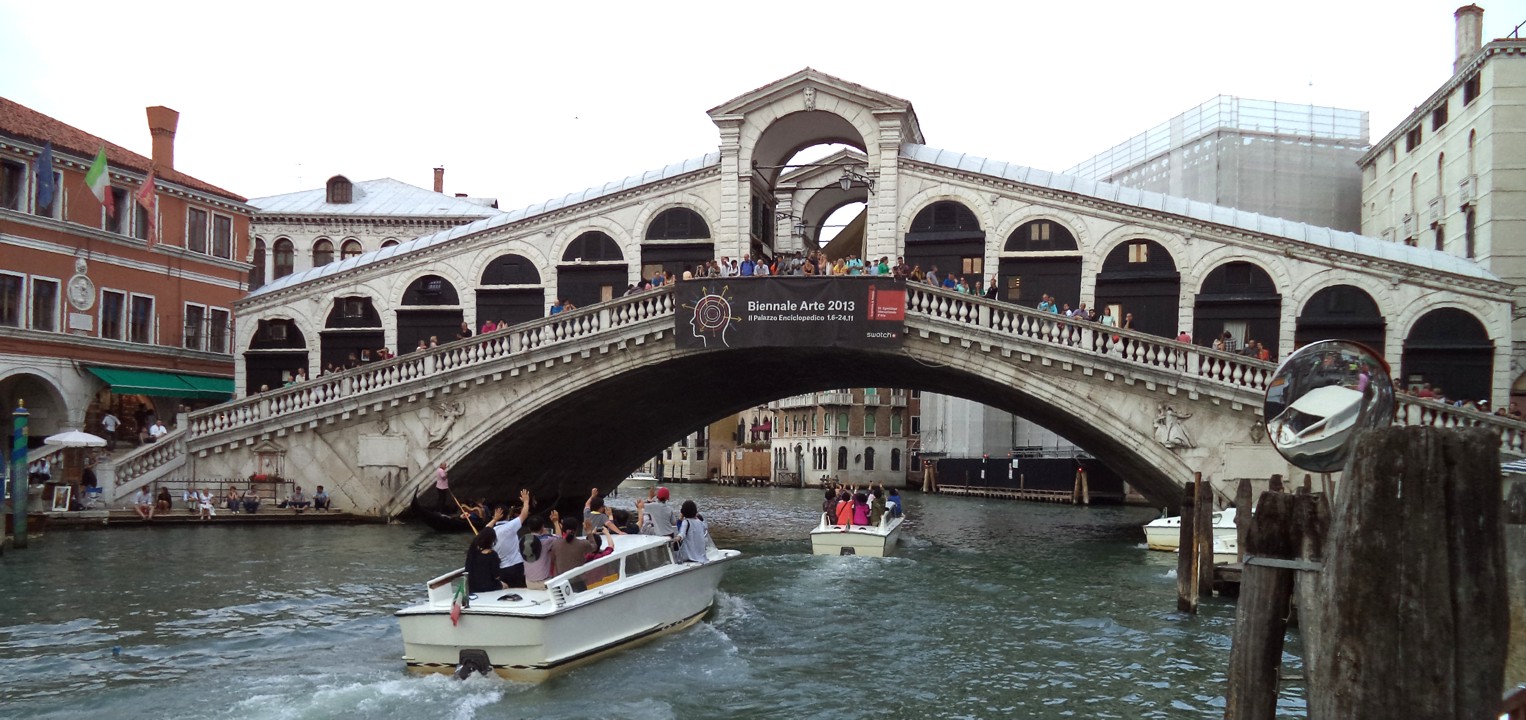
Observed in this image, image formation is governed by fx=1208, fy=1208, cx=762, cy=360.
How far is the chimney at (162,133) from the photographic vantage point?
34688 mm

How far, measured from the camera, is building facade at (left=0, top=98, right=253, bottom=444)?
29.3 metres

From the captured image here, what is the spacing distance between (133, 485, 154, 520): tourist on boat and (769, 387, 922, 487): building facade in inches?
1780

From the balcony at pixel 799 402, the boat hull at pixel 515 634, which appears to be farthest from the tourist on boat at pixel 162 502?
the balcony at pixel 799 402

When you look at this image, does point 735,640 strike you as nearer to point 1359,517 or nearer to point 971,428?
point 1359,517

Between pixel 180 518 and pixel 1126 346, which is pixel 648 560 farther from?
pixel 180 518

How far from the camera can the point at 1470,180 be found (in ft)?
108

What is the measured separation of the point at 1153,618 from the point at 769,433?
216 ft

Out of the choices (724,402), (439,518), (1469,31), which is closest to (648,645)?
(439,518)

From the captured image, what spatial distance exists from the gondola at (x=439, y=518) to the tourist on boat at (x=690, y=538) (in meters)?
13.3

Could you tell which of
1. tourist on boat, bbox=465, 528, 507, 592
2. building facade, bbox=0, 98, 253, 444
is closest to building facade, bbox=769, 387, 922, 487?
building facade, bbox=0, 98, 253, 444

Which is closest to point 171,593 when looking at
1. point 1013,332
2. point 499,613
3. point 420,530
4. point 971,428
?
point 499,613

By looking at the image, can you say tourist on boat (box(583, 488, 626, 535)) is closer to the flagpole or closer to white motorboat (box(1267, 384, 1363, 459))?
white motorboat (box(1267, 384, 1363, 459))

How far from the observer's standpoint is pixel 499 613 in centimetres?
1175

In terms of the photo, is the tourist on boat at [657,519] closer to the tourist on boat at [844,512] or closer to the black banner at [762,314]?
the tourist on boat at [844,512]
